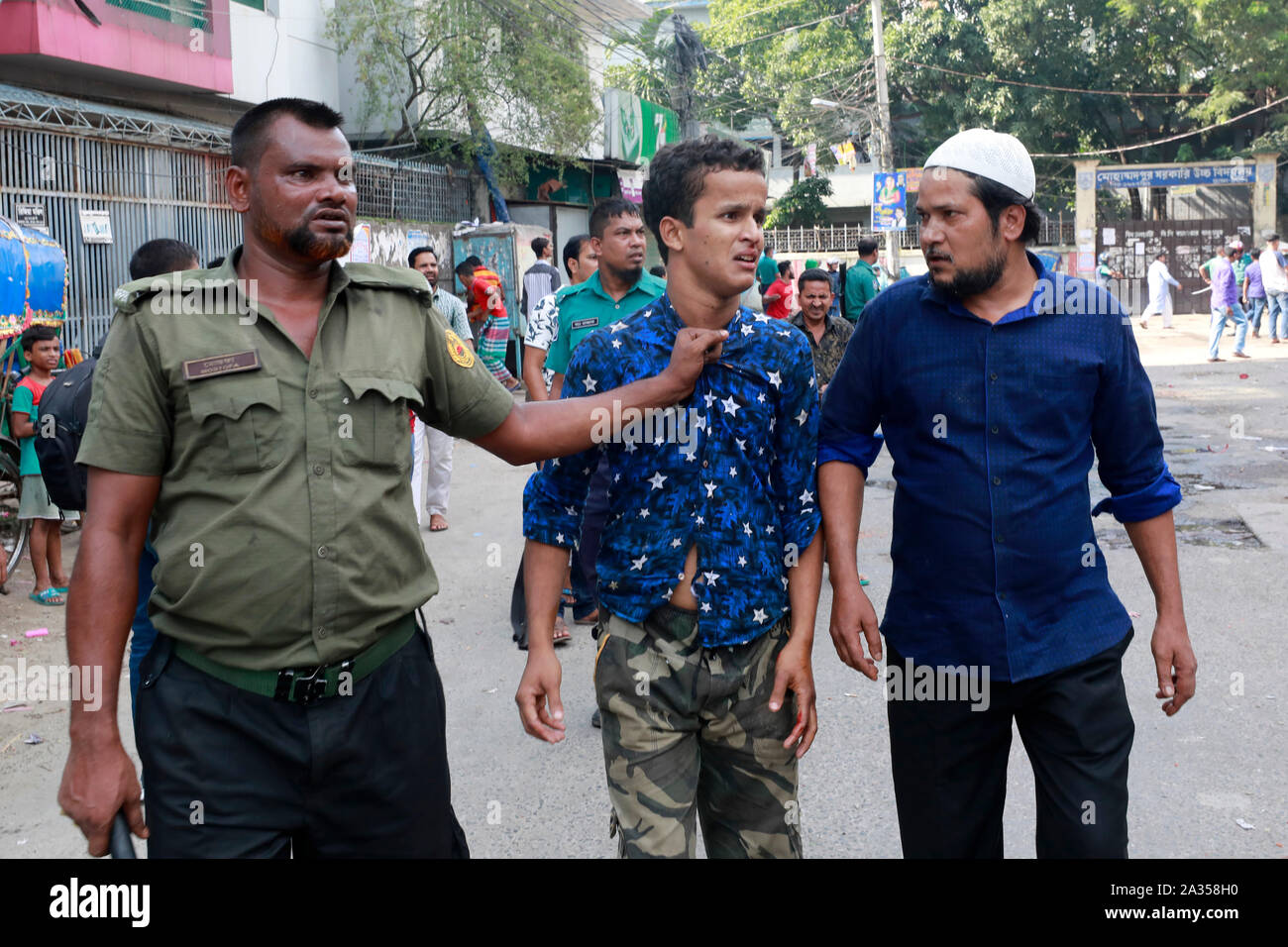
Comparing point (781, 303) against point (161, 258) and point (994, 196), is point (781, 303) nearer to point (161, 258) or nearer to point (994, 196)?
point (161, 258)

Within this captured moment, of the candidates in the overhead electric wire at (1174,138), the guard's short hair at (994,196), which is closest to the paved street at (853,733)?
the guard's short hair at (994,196)

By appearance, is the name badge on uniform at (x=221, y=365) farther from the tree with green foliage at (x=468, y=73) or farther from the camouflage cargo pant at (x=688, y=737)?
the tree with green foliage at (x=468, y=73)

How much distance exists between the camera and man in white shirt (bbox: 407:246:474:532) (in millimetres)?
8102

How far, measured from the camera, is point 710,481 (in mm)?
2766

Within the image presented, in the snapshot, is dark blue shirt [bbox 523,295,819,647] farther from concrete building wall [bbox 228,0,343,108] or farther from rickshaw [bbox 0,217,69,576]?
concrete building wall [bbox 228,0,343,108]

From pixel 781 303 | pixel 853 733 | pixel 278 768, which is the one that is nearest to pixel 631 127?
pixel 781 303

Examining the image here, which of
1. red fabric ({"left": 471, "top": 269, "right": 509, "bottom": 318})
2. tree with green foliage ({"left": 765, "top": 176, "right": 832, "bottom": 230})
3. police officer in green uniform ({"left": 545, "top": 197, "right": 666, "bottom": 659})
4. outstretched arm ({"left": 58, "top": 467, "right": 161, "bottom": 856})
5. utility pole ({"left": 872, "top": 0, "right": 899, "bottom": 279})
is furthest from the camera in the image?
tree with green foliage ({"left": 765, "top": 176, "right": 832, "bottom": 230})

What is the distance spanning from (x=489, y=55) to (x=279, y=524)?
61.4 feet

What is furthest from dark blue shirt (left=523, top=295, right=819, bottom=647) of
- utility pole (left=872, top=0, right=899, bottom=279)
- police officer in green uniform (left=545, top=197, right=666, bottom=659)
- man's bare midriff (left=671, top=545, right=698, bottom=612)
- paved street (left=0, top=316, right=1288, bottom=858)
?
utility pole (left=872, top=0, right=899, bottom=279)

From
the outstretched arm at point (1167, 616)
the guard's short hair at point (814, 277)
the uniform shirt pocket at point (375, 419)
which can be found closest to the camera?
the uniform shirt pocket at point (375, 419)

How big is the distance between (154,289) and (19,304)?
6490mm

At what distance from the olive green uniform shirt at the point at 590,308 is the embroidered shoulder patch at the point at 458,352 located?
2881 millimetres

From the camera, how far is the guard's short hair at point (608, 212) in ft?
18.7

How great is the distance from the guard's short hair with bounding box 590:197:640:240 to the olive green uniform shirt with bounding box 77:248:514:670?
3311 millimetres
